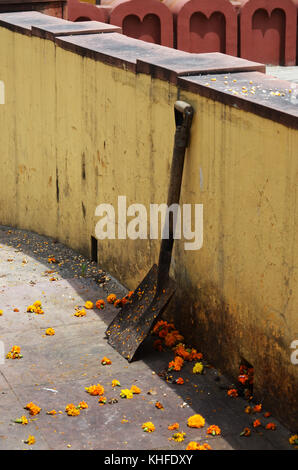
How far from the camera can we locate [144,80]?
7.26 metres

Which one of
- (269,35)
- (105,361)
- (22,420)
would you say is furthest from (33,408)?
(269,35)

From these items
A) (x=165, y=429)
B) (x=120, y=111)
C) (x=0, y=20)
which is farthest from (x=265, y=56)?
(x=165, y=429)

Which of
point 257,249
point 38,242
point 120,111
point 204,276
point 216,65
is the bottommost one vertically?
point 38,242

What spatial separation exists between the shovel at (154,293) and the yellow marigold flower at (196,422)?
108 cm

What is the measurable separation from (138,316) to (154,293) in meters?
0.22

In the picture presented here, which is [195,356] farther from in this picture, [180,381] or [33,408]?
[33,408]

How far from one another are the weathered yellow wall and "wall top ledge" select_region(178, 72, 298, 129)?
64mm

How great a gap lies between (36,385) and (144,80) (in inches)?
102

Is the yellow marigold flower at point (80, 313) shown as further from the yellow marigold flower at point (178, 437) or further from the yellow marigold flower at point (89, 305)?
the yellow marigold flower at point (178, 437)

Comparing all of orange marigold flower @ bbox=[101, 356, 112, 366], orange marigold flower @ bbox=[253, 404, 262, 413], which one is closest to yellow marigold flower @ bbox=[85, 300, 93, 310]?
orange marigold flower @ bbox=[101, 356, 112, 366]

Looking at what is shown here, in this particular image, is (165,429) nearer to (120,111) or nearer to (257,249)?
(257,249)

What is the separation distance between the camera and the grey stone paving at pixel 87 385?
5.65 meters

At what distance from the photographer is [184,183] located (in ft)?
22.2

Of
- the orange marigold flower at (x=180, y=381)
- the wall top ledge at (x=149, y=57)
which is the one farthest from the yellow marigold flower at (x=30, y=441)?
the wall top ledge at (x=149, y=57)
